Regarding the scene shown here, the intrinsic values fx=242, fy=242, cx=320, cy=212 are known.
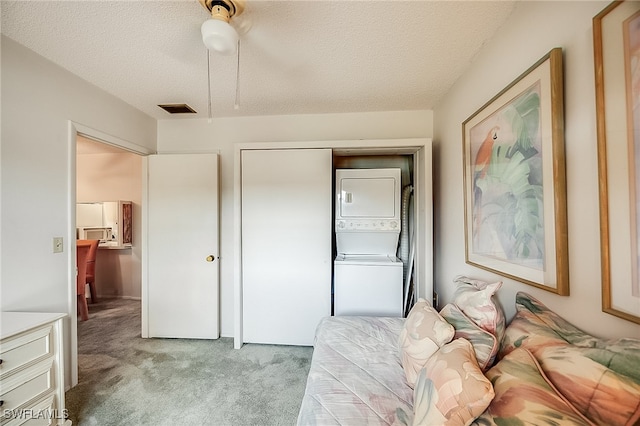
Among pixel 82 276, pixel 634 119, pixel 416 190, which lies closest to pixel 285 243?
pixel 416 190

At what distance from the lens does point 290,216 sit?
2.45 metres

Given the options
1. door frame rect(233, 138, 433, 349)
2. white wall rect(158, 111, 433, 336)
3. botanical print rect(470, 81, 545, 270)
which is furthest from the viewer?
white wall rect(158, 111, 433, 336)

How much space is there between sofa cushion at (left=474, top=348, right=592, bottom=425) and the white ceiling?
1624 millimetres

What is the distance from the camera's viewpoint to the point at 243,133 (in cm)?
271

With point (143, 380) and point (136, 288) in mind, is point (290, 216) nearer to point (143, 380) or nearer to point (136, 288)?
point (143, 380)

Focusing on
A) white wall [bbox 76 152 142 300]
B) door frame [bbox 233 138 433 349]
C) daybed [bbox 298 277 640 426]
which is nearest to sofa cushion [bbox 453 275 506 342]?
daybed [bbox 298 277 640 426]

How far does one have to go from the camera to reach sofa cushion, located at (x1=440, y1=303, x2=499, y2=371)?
37.9 inches

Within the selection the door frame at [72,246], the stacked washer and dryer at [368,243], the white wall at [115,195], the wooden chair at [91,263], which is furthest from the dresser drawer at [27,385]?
the white wall at [115,195]

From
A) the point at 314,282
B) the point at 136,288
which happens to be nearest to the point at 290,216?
the point at 314,282

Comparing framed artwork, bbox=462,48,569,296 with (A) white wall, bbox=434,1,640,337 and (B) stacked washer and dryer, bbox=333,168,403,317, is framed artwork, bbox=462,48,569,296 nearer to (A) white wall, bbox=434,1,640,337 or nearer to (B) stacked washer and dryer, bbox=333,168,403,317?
(A) white wall, bbox=434,1,640,337

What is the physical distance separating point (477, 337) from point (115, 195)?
513cm

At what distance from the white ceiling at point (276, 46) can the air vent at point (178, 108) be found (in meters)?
0.15

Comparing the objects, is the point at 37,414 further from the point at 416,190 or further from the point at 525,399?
the point at 416,190

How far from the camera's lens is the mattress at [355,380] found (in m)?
0.98
